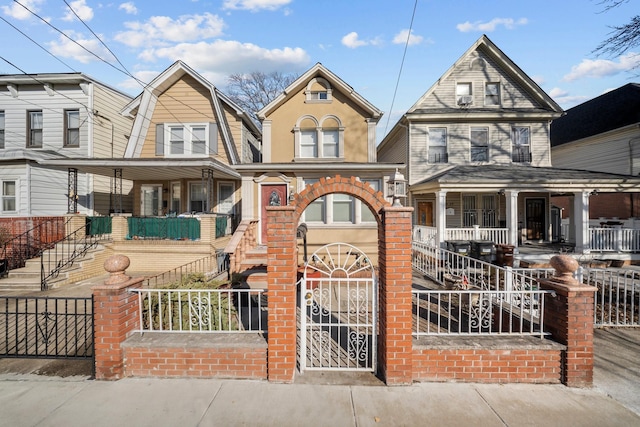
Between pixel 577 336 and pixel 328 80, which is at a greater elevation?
pixel 328 80

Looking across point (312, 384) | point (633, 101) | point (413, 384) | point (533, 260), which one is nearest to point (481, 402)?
point (413, 384)

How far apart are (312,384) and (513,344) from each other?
8.75 feet

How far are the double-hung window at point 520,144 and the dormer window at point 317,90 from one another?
9.73 m

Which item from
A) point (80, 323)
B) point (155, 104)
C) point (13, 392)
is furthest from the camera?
point (155, 104)

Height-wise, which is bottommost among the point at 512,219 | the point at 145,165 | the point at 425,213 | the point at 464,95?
the point at 512,219

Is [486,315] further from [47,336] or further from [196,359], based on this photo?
[47,336]

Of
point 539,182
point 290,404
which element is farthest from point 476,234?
point 290,404

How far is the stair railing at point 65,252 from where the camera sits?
360 inches

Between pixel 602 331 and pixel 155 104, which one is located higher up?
pixel 155 104

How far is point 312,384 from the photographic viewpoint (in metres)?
3.69

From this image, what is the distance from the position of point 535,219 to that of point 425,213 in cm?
558

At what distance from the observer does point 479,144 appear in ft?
47.8

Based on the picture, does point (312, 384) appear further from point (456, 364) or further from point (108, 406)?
point (108, 406)

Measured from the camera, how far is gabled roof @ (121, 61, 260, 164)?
12.5m
